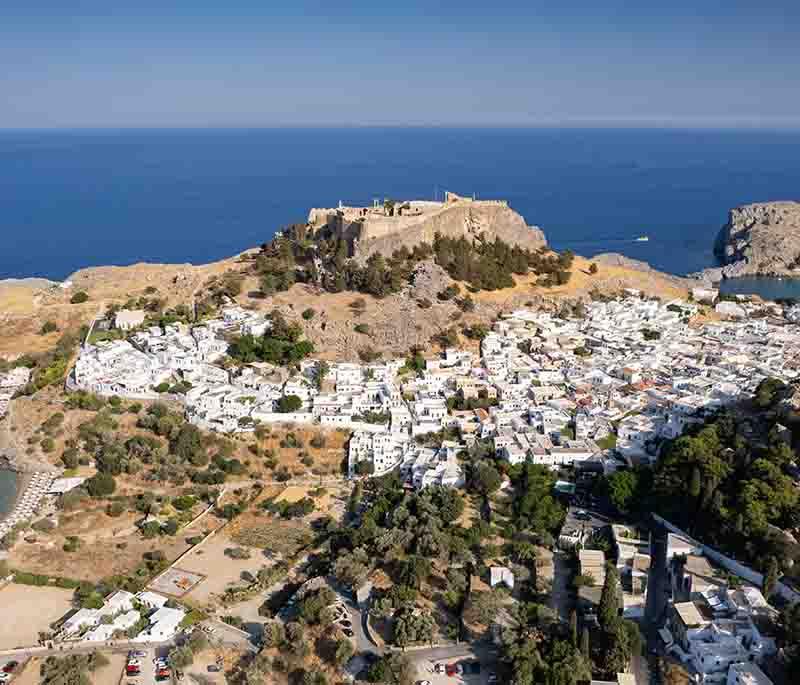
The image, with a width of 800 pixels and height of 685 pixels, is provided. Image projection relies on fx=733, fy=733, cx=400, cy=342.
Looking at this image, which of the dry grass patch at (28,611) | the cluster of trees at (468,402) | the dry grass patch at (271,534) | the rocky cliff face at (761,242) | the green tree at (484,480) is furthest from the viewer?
the rocky cliff face at (761,242)

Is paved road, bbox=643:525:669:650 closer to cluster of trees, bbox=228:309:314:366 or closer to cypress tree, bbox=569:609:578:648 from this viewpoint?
cypress tree, bbox=569:609:578:648

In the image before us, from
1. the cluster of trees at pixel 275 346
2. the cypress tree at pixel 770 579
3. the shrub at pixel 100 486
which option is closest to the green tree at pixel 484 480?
the cypress tree at pixel 770 579

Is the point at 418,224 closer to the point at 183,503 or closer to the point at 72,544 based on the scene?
the point at 183,503

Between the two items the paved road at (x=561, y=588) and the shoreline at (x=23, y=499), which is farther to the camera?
the shoreline at (x=23, y=499)

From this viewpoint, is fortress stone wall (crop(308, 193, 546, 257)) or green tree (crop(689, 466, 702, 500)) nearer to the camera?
green tree (crop(689, 466, 702, 500))

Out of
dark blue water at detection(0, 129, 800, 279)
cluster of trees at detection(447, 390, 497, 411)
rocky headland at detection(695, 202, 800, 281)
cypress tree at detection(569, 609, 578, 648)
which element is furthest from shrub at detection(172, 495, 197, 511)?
rocky headland at detection(695, 202, 800, 281)

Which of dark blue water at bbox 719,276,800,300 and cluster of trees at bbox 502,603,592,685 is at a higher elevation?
dark blue water at bbox 719,276,800,300

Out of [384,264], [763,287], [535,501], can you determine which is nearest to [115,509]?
[535,501]

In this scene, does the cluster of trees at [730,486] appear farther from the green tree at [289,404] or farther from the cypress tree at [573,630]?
the green tree at [289,404]
